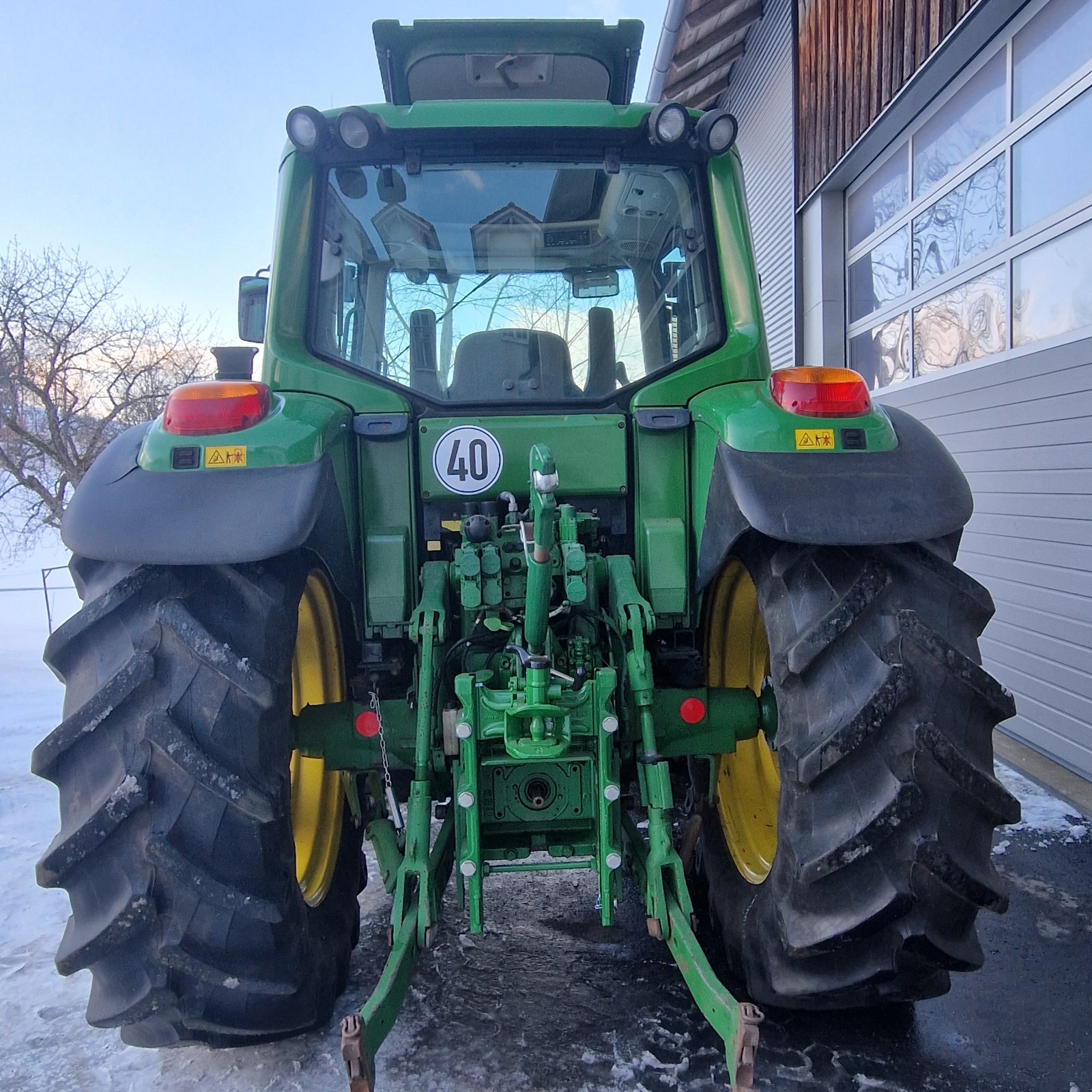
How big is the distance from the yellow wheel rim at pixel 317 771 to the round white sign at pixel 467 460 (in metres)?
0.47

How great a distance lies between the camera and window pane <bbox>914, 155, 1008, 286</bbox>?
521 centimetres

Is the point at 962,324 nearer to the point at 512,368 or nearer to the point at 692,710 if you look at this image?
the point at 512,368

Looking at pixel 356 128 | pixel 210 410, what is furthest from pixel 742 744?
pixel 356 128

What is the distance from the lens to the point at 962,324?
18.6 ft

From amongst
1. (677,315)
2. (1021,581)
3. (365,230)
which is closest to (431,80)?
(365,230)

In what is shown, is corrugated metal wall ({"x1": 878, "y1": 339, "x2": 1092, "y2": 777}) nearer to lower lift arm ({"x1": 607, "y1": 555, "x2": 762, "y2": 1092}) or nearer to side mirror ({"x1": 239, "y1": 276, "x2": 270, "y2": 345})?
lower lift arm ({"x1": 607, "y1": 555, "x2": 762, "y2": 1092})

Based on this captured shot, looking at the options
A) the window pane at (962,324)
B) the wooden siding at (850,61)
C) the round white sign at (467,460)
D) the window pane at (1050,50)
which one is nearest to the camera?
the round white sign at (467,460)

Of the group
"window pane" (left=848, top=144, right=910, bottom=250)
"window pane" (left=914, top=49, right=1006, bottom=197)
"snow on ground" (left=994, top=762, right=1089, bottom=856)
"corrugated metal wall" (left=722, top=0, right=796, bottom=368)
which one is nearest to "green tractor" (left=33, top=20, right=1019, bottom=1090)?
"snow on ground" (left=994, top=762, right=1089, bottom=856)

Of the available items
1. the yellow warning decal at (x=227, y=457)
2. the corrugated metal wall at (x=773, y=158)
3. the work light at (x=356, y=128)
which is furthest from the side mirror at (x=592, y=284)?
the corrugated metal wall at (x=773, y=158)

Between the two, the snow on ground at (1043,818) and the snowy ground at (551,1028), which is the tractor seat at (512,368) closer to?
the snowy ground at (551,1028)

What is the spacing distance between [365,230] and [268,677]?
152 cm

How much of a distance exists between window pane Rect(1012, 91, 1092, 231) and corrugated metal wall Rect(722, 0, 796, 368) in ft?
10.9

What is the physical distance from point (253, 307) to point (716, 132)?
163 cm

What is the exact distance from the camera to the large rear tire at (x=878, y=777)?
1.83m
